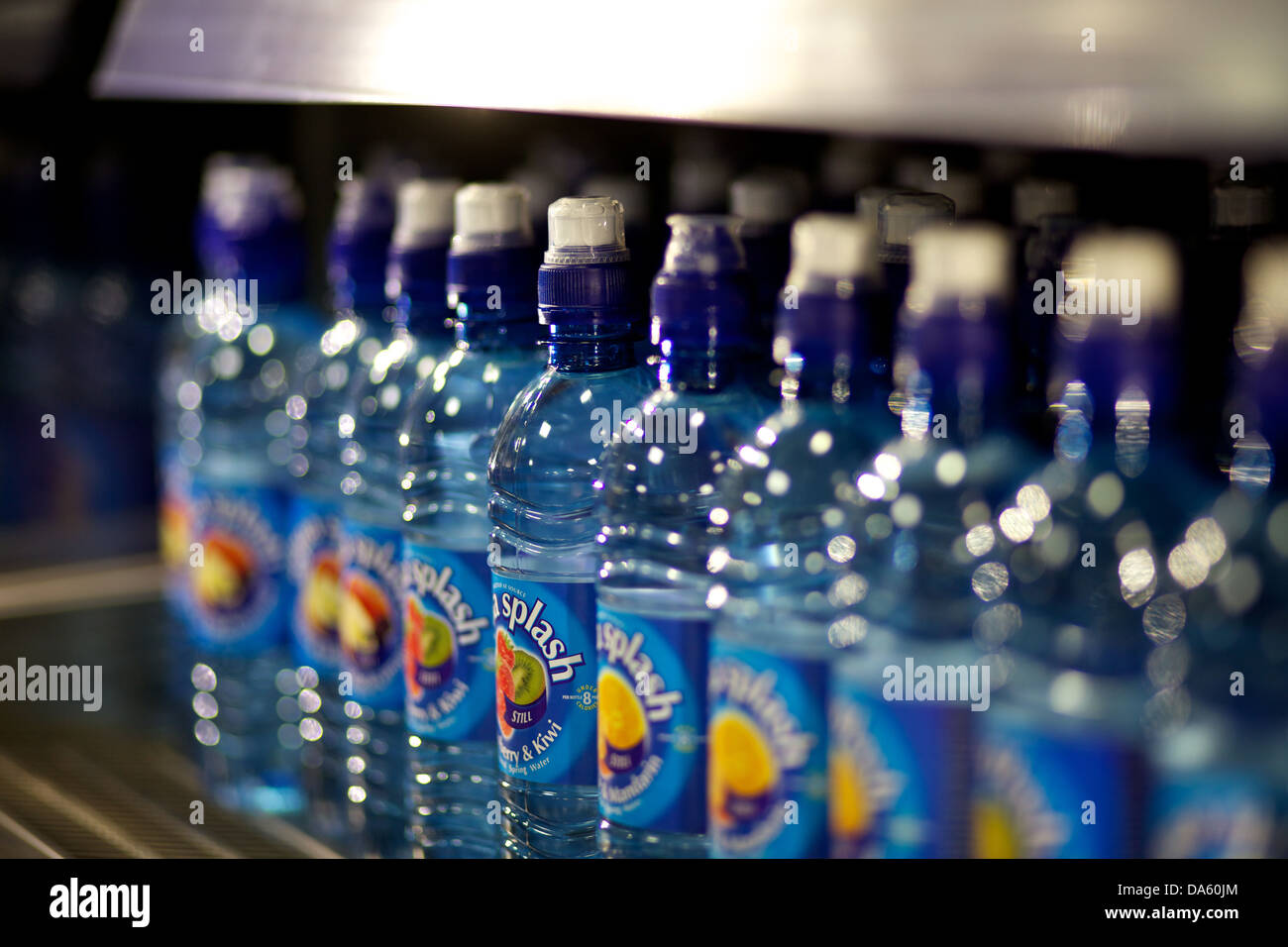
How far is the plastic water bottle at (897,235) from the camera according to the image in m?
1.04

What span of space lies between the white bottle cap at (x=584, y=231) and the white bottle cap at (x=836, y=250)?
181 millimetres

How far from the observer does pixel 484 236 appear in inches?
48.1

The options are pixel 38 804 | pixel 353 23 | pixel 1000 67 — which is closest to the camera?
pixel 1000 67

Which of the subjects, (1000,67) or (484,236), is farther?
(484,236)

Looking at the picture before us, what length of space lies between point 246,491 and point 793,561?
82 centimetres

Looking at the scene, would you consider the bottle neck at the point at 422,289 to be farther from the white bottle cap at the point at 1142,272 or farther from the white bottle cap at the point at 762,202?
the white bottle cap at the point at 1142,272

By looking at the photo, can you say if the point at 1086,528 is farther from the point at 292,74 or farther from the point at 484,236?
the point at 292,74

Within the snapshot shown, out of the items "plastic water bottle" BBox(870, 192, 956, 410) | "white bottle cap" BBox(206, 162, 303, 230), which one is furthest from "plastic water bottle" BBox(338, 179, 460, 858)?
"plastic water bottle" BBox(870, 192, 956, 410)

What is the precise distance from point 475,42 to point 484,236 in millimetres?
174

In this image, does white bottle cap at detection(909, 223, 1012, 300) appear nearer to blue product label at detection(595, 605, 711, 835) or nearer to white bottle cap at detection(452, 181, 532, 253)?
blue product label at detection(595, 605, 711, 835)

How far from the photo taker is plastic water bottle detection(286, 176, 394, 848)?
1.51m

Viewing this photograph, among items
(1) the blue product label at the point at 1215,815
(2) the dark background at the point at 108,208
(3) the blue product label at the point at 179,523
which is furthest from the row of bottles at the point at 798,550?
(2) the dark background at the point at 108,208
